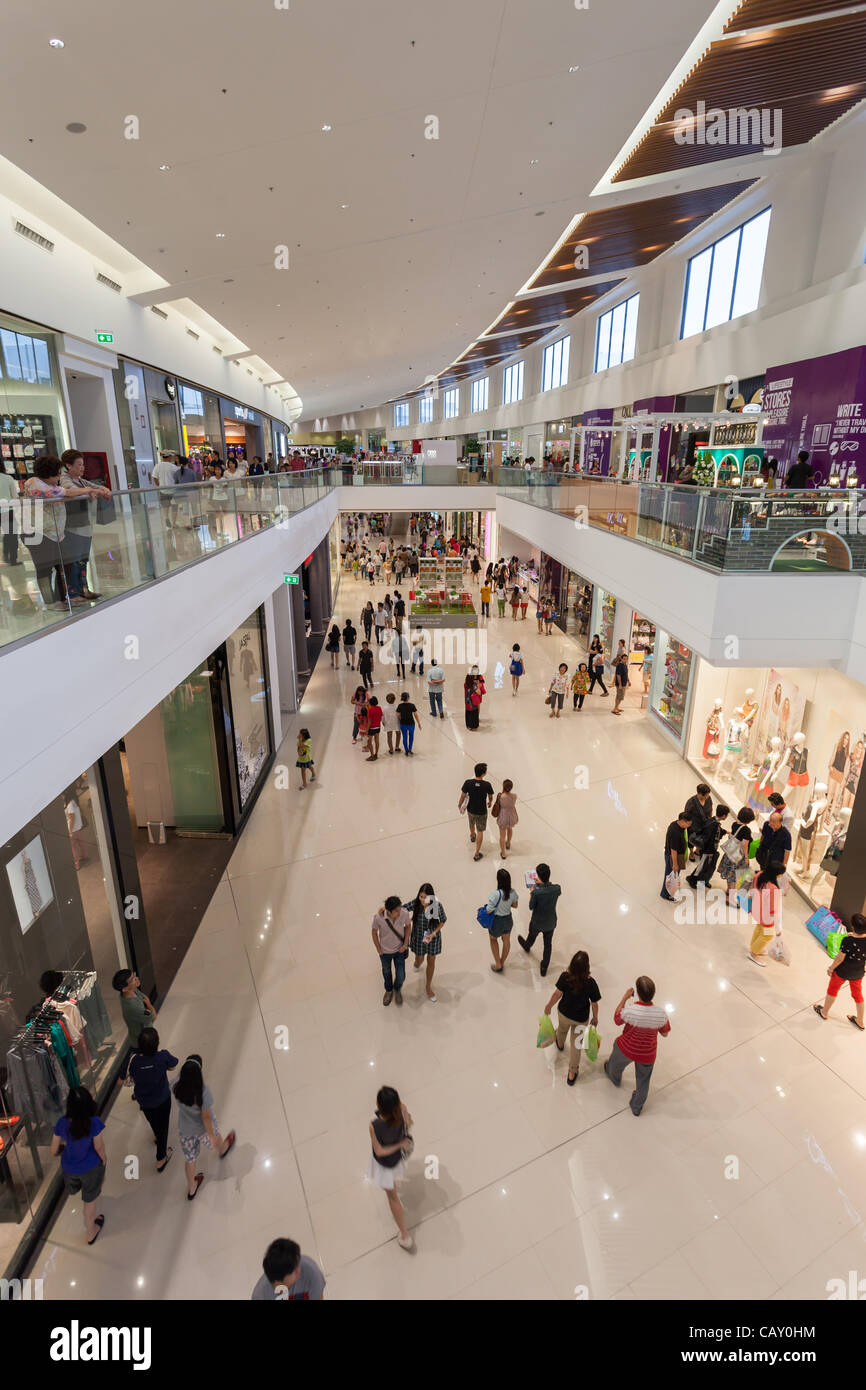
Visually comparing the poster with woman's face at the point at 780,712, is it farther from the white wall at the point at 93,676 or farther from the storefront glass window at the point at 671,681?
the white wall at the point at 93,676

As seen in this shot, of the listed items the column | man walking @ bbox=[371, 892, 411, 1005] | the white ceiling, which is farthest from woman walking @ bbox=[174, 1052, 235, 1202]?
the column

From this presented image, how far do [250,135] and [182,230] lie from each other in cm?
282

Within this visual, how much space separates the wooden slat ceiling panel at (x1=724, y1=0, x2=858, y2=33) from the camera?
24.3 feet

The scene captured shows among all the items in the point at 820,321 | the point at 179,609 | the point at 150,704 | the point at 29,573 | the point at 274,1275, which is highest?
the point at 820,321

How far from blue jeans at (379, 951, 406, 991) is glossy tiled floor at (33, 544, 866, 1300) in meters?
0.22

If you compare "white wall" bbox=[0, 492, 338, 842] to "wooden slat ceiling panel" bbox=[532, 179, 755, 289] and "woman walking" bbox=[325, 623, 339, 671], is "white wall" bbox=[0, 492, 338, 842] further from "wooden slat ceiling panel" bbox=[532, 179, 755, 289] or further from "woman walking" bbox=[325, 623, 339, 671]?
"wooden slat ceiling panel" bbox=[532, 179, 755, 289]

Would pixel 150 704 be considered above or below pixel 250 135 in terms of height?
below

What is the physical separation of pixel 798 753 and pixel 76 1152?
8.53 m

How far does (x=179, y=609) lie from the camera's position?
20.4 ft

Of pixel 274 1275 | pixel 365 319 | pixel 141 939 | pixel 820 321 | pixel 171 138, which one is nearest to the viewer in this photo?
pixel 274 1275

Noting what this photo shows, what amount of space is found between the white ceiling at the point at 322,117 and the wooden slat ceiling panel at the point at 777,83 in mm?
1135

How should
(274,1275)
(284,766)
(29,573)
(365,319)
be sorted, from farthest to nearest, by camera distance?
(365,319) → (284,766) → (29,573) → (274,1275)

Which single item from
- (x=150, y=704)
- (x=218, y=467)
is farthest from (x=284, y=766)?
(x=150, y=704)
